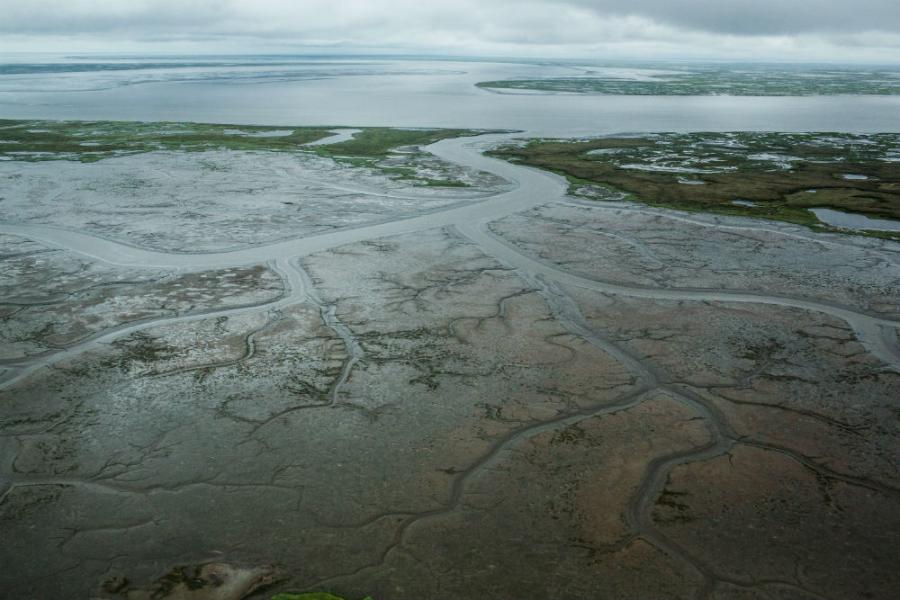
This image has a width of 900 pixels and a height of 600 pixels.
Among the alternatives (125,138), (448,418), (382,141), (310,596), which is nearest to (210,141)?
(125,138)

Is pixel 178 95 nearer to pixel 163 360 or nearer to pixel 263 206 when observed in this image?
pixel 263 206

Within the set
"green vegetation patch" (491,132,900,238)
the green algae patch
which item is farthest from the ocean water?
the green algae patch

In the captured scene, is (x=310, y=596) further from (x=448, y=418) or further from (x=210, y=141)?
(x=210, y=141)

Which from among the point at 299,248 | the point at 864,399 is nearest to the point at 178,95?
the point at 299,248

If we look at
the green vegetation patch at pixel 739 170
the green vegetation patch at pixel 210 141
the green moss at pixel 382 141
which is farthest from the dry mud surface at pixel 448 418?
the green moss at pixel 382 141

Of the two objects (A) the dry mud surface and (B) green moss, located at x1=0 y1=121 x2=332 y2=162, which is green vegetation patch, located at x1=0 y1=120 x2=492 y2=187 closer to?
(B) green moss, located at x1=0 y1=121 x2=332 y2=162
